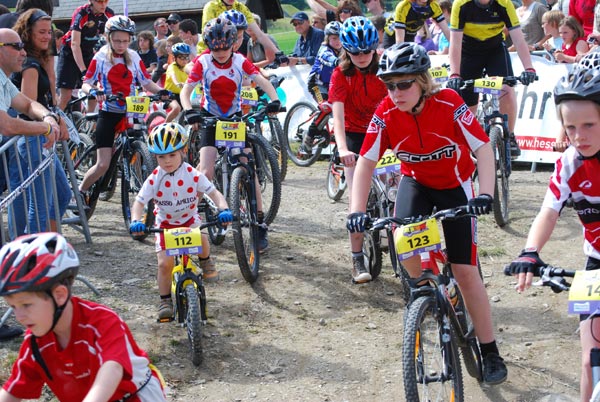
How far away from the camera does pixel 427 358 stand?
4.64m

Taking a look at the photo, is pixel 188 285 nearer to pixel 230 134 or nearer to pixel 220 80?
pixel 230 134

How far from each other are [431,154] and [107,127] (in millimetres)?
5224

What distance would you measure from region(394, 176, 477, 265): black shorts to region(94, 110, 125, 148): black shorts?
4.91m

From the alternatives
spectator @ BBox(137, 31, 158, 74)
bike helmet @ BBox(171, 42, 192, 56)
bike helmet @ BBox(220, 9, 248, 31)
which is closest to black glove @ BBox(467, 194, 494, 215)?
bike helmet @ BBox(220, 9, 248, 31)

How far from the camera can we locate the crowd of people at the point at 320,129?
323 centimetres

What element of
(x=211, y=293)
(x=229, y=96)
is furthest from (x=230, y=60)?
(x=211, y=293)

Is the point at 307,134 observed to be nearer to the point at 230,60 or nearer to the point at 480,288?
the point at 230,60

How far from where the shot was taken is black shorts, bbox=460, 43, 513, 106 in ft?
29.8

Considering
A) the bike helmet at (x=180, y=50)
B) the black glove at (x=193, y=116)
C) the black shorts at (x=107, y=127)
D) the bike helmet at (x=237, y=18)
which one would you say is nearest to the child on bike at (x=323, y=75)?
the bike helmet at (x=237, y=18)

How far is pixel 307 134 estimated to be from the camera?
40.1ft

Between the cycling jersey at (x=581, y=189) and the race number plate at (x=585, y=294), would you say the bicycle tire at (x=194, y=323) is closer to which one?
the cycling jersey at (x=581, y=189)

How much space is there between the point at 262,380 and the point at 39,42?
3843 mm

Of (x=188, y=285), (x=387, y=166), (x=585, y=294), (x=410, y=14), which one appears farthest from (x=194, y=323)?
(x=410, y=14)

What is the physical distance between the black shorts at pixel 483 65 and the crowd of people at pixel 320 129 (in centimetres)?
1
